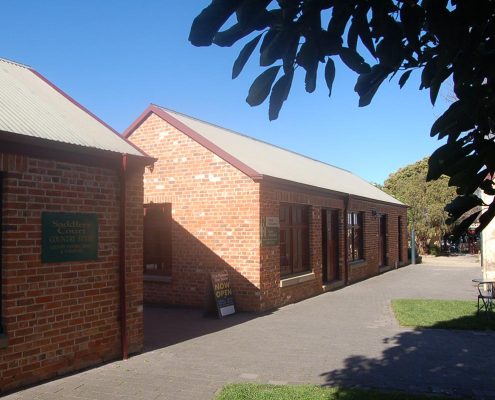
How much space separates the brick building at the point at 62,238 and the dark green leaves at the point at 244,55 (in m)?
4.78

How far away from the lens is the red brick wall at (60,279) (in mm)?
5938

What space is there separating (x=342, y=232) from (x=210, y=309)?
722 centimetres

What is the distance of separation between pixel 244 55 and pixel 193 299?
10943 millimetres

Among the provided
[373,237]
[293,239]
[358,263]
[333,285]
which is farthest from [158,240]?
[373,237]

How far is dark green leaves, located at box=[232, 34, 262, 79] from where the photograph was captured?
1827 millimetres

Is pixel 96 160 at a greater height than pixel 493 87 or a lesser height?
greater

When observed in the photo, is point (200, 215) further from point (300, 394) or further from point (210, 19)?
point (210, 19)

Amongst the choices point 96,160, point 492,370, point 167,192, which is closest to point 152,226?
point 167,192

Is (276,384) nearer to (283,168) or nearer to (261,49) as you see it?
(261,49)

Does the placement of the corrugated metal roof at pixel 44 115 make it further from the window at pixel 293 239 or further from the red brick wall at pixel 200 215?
the window at pixel 293 239

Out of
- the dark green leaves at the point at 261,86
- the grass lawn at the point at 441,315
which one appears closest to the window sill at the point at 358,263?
the grass lawn at the point at 441,315

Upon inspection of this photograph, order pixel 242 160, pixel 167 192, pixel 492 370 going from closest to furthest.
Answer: pixel 492 370
pixel 242 160
pixel 167 192

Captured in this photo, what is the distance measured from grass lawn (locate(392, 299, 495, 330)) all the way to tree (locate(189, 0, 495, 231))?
332 inches

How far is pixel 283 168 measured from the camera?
14562mm
